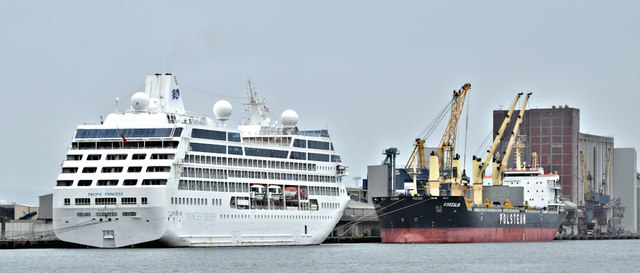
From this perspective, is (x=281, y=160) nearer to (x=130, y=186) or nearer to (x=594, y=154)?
(x=130, y=186)

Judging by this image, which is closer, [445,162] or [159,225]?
[159,225]

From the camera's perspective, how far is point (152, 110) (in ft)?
289

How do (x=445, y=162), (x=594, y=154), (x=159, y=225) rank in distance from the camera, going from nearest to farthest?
(x=159, y=225), (x=445, y=162), (x=594, y=154)

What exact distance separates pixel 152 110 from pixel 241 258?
16.5 meters

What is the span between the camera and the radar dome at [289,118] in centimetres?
9700

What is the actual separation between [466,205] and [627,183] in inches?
3584

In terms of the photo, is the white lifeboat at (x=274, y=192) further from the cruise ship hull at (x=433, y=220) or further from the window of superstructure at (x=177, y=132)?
A: the cruise ship hull at (x=433, y=220)

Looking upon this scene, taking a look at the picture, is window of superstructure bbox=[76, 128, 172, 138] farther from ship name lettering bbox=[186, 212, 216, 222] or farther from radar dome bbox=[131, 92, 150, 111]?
ship name lettering bbox=[186, 212, 216, 222]

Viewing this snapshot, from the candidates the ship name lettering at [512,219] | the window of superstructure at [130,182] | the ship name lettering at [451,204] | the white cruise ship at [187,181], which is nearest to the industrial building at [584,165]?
the ship name lettering at [512,219]

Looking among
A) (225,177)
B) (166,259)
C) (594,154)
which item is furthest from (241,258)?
(594,154)

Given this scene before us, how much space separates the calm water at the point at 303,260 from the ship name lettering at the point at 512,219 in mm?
22373

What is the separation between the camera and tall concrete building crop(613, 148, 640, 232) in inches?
7579

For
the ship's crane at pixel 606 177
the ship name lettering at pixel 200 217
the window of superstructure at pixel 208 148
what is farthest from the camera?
the ship's crane at pixel 606 177

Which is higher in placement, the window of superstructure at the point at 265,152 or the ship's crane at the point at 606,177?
the window of superstructure at the point at 265,152
